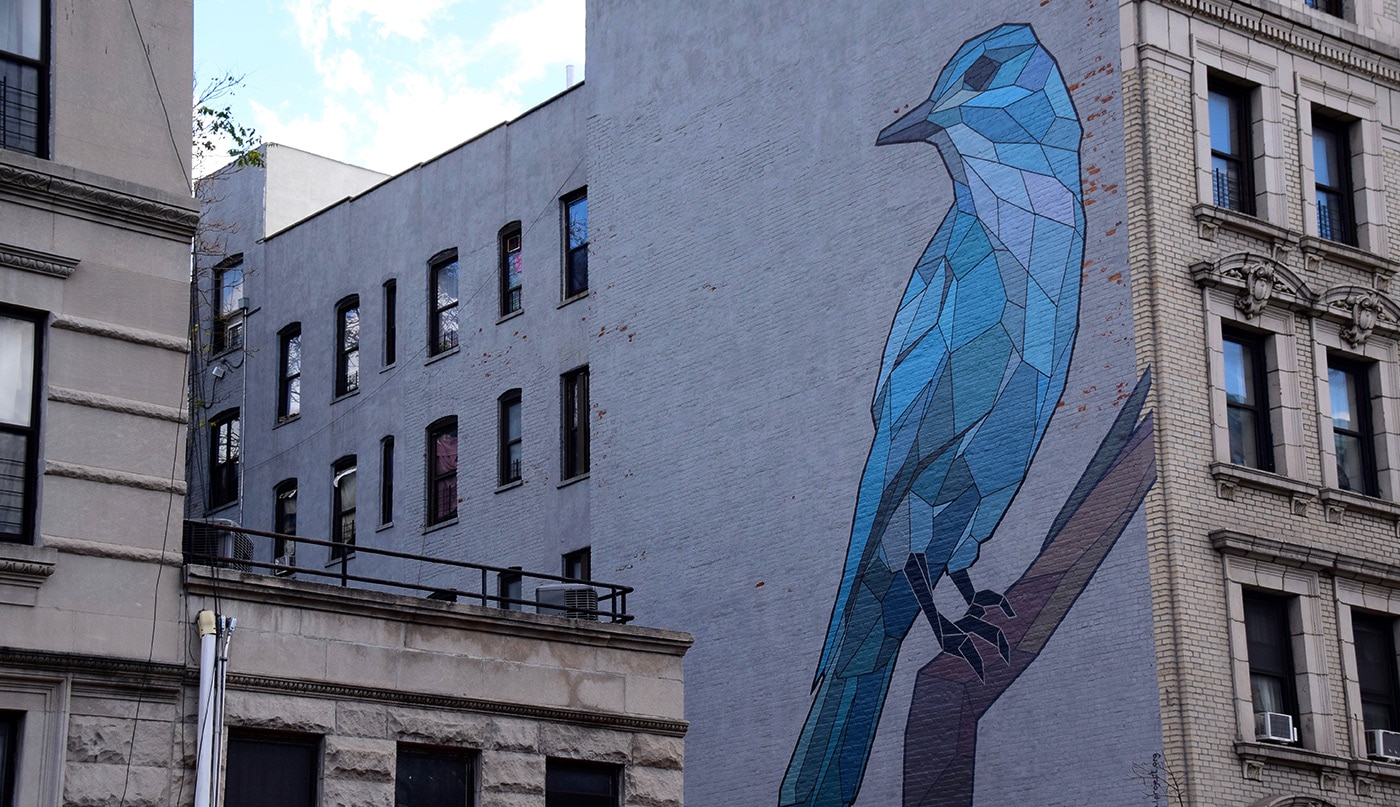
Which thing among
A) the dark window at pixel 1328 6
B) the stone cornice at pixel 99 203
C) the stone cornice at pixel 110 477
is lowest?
the stone cornice at pixel 110 477

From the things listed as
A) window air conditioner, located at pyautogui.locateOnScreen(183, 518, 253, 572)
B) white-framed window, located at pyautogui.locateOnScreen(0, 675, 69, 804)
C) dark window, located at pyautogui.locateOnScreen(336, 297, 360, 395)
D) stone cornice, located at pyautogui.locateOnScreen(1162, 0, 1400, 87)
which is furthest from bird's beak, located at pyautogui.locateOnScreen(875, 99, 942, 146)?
white-framed window, located at pyautogui.locateOnScreen(0, 675, 69, 804)

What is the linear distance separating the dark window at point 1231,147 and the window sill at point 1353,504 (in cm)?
462

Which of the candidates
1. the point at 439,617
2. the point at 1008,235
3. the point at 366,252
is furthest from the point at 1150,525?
the point at 366,252

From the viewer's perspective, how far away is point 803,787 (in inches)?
1228

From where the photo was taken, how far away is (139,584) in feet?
61.2

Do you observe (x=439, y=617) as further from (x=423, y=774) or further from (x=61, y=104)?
(x=61, y=104)

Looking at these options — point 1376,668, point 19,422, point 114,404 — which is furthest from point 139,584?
point 1376,668

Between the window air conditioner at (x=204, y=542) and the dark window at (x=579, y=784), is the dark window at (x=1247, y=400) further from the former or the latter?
the window air conditioner at (x=204, y=542)

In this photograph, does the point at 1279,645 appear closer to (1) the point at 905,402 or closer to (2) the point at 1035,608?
(2) the point at 1035,608

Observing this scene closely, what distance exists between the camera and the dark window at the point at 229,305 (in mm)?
47531

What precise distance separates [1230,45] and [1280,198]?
100 inches

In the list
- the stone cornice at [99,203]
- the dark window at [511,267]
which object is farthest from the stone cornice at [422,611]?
the dark window at [511,267]

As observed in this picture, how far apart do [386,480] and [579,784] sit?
20600 mm

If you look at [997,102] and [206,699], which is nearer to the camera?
[206,699]
